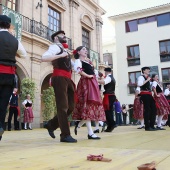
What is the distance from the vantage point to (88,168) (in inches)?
55.9

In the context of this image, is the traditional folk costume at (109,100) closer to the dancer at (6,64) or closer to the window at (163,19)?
the dancer at (6,64)

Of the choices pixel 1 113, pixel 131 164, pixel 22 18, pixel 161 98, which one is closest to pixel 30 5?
pixel 22 18

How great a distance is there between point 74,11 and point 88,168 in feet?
48.4

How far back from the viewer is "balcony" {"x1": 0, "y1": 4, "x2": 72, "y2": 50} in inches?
399

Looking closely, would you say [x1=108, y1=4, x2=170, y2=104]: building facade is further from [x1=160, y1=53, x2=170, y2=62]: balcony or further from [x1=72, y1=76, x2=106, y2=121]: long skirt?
[x1=72, y1=76, x2=106, y2=121]: long skirt

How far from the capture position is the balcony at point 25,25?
399 inches

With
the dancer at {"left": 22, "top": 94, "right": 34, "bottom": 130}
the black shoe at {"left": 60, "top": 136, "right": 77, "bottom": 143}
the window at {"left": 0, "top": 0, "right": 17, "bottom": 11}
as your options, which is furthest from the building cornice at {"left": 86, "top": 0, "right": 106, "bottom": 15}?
the black shoe at {"left": 60, "top": 136, "right": 77, "bottom": 143}

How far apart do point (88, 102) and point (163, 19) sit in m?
19.7

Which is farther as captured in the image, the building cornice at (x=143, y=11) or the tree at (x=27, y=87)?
the building cornice at (x=143, y=11)

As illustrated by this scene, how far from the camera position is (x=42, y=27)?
12.4m

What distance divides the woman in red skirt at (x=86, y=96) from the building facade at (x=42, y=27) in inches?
280

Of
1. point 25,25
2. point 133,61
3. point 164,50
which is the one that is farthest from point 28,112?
point 164,50

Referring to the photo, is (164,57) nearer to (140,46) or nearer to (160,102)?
(140,46)

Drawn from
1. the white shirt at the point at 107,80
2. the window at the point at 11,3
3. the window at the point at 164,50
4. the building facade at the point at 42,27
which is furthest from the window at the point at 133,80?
the white shirt at the point at 107,80
